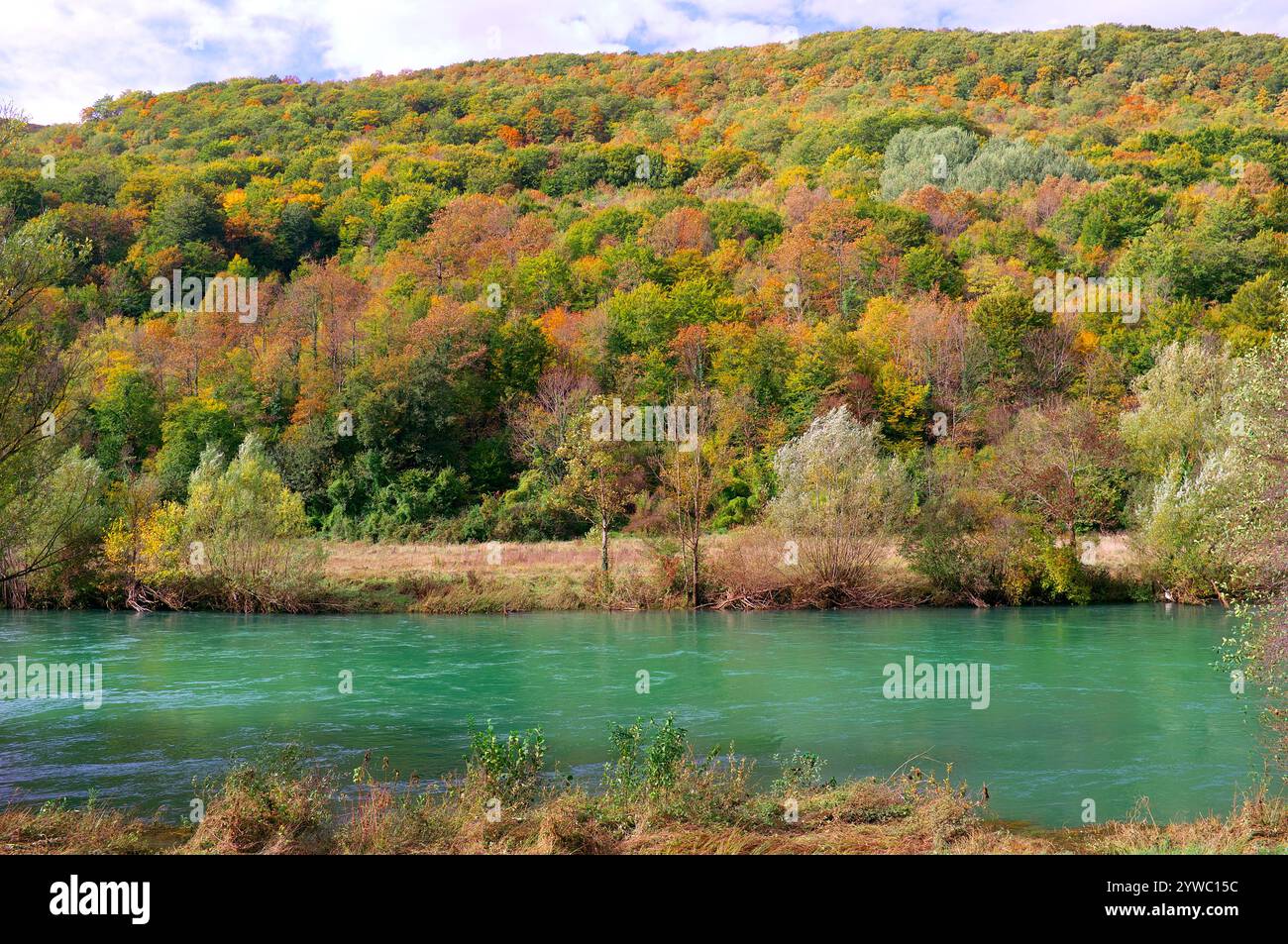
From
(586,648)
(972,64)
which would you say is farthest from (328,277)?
(972,64)

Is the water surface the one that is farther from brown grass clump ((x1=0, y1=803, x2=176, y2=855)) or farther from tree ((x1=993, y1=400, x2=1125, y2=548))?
tree ((x1=993, y1=400, x2=1125, y2=548))

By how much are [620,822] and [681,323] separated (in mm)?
61073

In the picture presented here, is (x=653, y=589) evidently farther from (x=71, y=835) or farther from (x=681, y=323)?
(x=681, y=323)

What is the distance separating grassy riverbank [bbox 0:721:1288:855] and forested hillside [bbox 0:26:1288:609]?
479 centimetres

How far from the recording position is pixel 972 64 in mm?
124062

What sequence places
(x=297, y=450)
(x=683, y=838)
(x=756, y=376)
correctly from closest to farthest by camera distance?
(x=683, y=838)
(x=297, y=450)
(x=756, y=376)

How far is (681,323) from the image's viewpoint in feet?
233

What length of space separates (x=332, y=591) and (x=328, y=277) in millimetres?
40874

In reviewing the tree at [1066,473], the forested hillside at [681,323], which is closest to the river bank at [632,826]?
the forested hillside at [681,323]

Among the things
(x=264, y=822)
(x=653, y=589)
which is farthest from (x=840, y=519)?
(x=264, y=822)

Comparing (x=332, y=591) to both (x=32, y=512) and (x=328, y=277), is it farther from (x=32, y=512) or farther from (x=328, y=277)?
(x=328, y=277)

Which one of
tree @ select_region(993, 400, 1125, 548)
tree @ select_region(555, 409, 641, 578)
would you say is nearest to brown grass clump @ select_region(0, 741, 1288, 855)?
tree @ select_region(555, 409, 641, 578)

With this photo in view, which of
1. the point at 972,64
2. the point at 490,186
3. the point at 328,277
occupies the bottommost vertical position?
the point at 328,277

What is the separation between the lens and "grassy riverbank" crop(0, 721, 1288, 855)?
1065cm
